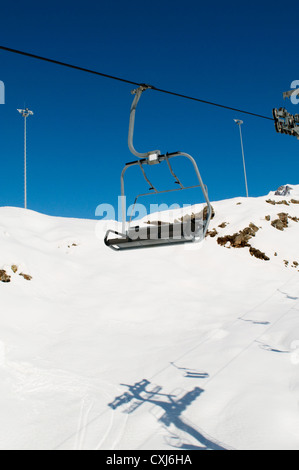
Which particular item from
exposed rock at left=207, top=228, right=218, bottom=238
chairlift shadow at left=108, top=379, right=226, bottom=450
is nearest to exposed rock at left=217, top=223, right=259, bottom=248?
exposed rock at left=207, top=228, right=218, bottom=238

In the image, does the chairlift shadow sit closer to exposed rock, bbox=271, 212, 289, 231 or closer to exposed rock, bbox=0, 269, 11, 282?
exposed rock, bbox=0, 269, 11, 282

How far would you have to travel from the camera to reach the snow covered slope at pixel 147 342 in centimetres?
860

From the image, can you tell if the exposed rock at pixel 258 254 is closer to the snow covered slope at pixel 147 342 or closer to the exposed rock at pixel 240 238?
the snow covered slope at pixel 147 342

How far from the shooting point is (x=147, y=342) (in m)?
15.0

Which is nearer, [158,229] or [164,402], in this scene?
[158,229]

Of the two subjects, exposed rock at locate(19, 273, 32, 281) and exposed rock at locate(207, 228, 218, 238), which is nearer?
exposed rock at locate(19, 273, 32, 281)

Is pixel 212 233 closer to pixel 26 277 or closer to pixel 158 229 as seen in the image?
pixel 26 277

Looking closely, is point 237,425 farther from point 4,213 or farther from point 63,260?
point 4,213

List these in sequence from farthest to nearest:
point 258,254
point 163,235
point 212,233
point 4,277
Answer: point 212,233, point 258,254, point 4,277, point 163,235

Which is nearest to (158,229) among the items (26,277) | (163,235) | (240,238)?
(163,235)

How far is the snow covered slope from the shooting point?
28.2 ft

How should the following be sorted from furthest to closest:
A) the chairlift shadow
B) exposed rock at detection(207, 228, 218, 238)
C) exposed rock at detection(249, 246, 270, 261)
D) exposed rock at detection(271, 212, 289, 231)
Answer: exposed rock at detection(271, 212, 289, 231), exposed rock at detection(207, 228, 218, 238), exposed rock at detection(249, 246, 270, 261), the chairlift shadow

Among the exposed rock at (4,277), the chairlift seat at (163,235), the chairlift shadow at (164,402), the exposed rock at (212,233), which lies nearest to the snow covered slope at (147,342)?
the chairlift shadow at (164,402)

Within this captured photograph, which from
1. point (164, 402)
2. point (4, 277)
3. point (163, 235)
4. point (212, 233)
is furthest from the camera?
point (212, 233)
